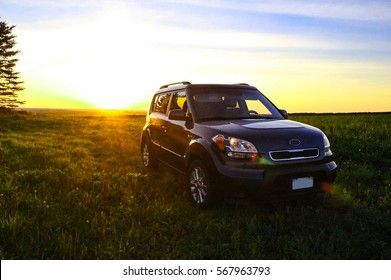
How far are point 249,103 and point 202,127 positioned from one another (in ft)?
4.82

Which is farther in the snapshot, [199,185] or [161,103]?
[161,103]

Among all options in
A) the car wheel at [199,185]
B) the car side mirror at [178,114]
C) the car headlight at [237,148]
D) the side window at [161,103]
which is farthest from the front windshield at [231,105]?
the side window at [161,103]

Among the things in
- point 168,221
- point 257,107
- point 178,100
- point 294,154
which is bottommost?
point 168,221

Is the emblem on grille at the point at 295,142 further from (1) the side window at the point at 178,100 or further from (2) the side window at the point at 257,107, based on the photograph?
(1) the side window at the point at 178,100

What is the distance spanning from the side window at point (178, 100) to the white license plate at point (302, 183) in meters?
2.61

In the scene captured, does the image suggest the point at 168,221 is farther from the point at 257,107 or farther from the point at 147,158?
the point at 147,158

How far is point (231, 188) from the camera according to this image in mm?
4930

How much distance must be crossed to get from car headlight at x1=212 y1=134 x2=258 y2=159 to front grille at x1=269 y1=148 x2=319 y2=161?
264 mm

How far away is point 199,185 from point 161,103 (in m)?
3.04

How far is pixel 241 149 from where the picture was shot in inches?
195

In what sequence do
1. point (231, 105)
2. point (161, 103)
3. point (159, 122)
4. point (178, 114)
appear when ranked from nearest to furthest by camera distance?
point (178, 114) → point (231, 105) → point (159, 122) → point (161, 103)

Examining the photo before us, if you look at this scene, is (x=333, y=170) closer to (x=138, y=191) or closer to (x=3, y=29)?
(x=138, y=191)

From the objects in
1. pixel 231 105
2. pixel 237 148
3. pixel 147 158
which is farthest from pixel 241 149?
pixel 147 158

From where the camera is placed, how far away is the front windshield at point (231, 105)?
20.1ft
